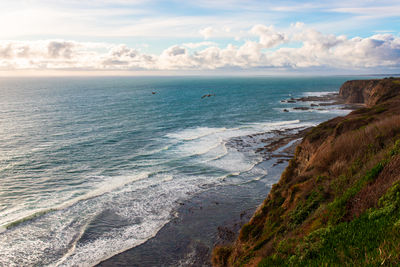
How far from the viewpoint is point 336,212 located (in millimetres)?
9570

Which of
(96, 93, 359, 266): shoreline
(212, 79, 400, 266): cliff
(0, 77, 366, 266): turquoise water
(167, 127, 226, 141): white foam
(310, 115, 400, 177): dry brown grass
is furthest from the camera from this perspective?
(167, 127, 226, 141): white foam

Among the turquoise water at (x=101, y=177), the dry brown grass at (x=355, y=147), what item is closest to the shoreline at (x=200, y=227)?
the turquoise water at (x=101, y=177)

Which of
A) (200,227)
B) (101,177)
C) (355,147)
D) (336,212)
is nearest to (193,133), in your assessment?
(101,177)

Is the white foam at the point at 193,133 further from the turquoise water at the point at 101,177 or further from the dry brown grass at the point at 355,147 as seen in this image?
the dry brown grass at the point at 355,147

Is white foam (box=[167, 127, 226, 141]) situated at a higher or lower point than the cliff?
lower

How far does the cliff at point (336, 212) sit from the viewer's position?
669 cm

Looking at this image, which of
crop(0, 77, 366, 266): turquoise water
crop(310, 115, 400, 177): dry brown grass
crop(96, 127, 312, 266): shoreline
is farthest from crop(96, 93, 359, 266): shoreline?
crop(310, 115, 400, 177): dry brown grass

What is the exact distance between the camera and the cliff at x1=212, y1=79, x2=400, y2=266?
669 cm

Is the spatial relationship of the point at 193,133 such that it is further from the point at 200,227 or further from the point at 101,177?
the point at 200,227

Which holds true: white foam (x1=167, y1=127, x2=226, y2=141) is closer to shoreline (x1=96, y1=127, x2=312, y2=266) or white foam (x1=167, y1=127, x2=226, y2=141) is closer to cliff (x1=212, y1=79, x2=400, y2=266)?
shoreline (x1=96, y1=127, x2=312, y2=266)

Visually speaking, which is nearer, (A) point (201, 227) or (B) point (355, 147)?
(B) point (355, 147)

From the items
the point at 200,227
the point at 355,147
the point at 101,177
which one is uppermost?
the point at 355,147

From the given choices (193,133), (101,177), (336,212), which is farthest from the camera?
(193,133)

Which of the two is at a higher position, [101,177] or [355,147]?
[355,147]
